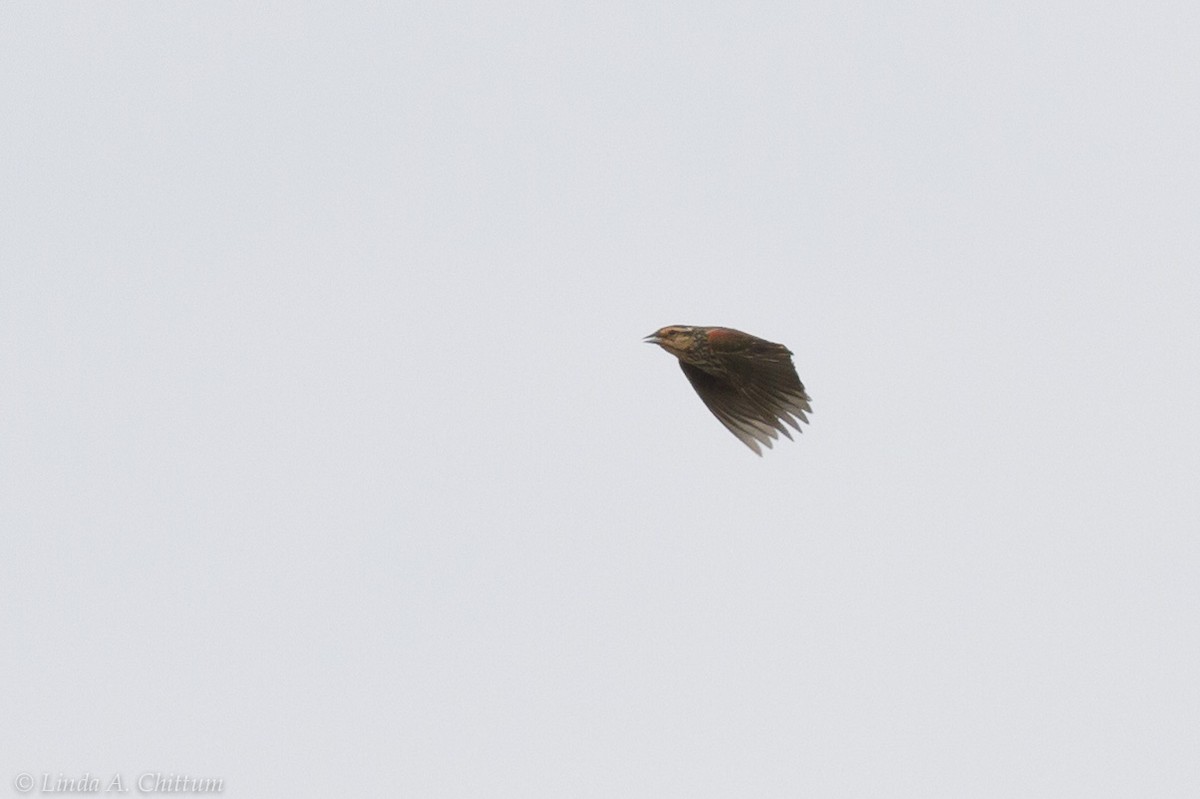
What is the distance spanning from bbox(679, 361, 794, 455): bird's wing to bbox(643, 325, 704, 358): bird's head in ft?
1.58

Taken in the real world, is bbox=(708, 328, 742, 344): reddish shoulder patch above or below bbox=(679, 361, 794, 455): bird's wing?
above

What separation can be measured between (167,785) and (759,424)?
23.9 ft

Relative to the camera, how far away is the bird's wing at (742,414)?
2305 cm

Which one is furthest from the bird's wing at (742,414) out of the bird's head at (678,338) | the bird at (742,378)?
the bird's head at (678,338)

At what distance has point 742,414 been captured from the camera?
2309cm

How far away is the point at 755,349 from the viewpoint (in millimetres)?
22547

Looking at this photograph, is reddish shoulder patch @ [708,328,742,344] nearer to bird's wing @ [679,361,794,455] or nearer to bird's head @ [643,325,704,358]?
bird's head @ [643,325,704,358]

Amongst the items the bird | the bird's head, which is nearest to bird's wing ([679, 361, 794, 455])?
the bird

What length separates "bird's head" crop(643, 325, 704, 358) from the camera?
22531 millimetres

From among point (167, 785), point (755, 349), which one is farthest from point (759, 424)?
point (167, 785)

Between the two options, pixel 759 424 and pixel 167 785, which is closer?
pixel 167 785

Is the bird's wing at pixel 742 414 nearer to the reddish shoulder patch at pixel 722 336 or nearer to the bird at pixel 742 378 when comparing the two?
the bird at pixel 742 378

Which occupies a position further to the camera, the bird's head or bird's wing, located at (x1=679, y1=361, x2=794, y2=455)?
bird's wing, located at (x1=679, y1=361, x2=794, y2=455)

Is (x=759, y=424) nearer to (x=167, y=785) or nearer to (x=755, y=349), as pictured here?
(x=755, y=349)
